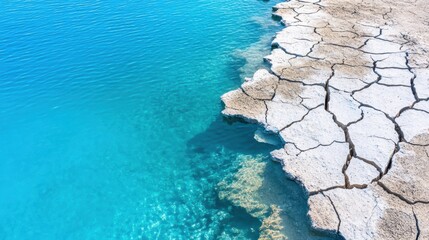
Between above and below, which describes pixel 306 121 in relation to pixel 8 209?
above

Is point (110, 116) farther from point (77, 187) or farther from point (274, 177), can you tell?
point (274, 177)

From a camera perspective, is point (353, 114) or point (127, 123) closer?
point (353, 114)

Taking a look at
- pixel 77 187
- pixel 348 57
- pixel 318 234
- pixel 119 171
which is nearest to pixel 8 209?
pixel 77 187

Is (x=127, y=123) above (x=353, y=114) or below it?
below

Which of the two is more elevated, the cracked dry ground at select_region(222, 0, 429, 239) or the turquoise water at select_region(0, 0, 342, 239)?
the cracked dry ground at select_region(222, 0, 429, 239)
